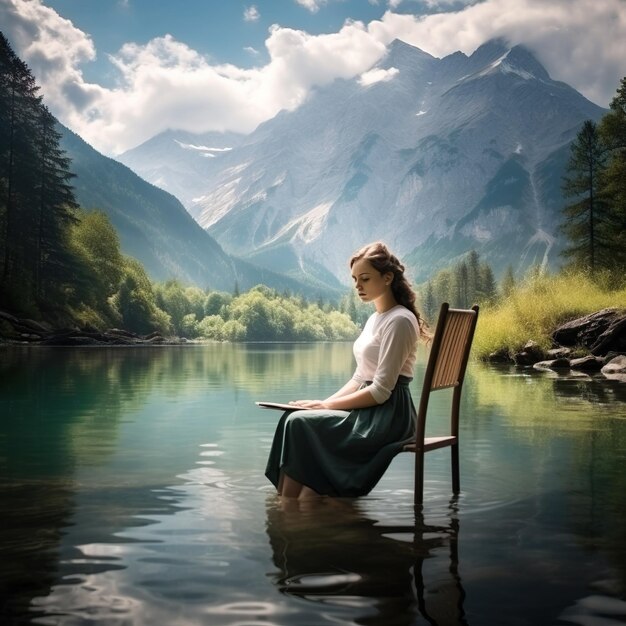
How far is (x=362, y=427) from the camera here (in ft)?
18.3

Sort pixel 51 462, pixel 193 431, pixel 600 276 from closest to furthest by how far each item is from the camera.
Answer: pixel 51 462 → pixel 193 431 → pixel 600 276

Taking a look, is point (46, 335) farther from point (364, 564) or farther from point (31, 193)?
point (364, 564)

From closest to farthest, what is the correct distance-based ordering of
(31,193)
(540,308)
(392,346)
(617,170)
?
(392,346)
(540,308)
(617,170)
(31,193)

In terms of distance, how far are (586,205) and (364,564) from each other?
4670cm

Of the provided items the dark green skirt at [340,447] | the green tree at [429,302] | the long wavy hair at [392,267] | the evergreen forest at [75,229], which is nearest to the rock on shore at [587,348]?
the evergreen forest at [75,229]

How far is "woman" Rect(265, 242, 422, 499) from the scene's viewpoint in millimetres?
5512

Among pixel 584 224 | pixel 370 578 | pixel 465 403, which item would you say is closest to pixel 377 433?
pixel 370 578

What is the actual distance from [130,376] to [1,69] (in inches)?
2048

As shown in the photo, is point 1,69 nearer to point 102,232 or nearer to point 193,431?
point 102,232

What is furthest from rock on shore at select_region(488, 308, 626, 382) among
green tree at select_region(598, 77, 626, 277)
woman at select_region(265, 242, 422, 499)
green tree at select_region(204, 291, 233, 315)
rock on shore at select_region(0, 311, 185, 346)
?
green tree at select_region(204, 291, 233, 315)

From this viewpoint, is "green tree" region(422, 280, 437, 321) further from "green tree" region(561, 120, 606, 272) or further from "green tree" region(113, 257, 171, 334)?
"green tree" region(561, 120, 606, 272)

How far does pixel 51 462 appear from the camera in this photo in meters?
7.98

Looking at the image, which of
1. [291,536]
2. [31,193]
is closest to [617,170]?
[291,536]

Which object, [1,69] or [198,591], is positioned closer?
[198,591]
